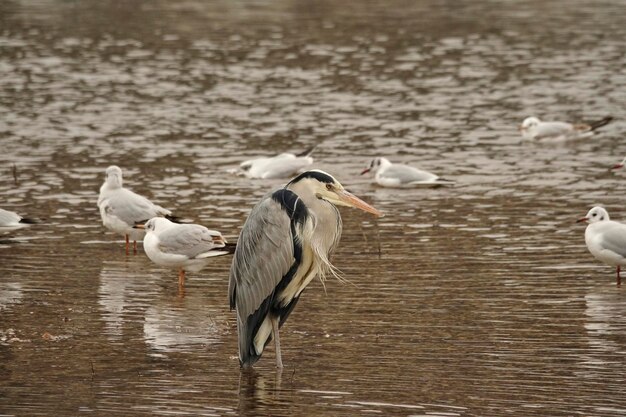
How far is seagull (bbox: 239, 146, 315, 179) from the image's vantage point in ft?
58.4

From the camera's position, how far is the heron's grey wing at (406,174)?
1703cm

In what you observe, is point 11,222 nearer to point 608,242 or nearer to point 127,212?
point 127,212

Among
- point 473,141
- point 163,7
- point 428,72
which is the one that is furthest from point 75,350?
point 163,7

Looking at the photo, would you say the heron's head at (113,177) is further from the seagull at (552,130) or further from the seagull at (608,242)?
the seagull at (552,130)

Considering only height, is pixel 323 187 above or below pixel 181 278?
above

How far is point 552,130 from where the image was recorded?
2030cm

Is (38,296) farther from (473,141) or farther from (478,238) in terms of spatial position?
(473,141)

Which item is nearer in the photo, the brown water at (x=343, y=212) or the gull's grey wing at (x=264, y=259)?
the brown water at (x=343, y=212)

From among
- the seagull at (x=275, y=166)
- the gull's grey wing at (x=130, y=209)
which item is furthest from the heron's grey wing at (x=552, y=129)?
the gull's grey wing at (x=130, y=209)

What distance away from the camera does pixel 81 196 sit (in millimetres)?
16484

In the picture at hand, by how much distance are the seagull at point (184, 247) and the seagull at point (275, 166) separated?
5061 mm

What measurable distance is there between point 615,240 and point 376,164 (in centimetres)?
567

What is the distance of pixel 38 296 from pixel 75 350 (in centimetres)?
181

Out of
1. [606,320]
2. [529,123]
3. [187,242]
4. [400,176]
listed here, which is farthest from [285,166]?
[606,320]
